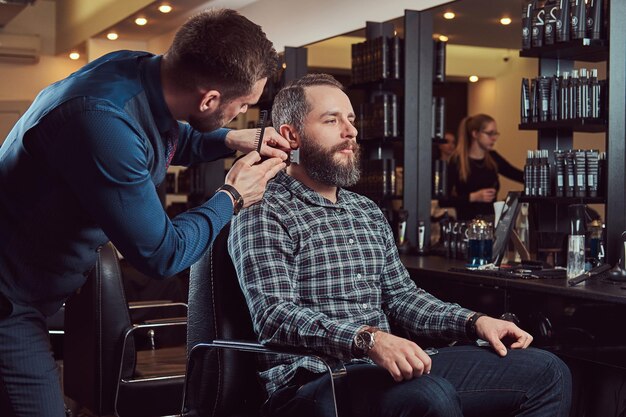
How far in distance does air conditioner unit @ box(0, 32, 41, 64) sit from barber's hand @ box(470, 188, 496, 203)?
7.13m

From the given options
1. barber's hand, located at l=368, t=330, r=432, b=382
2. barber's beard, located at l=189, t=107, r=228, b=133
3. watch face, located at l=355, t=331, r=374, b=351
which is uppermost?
barber's beard, located at l=189, t=107, r=228, b=133

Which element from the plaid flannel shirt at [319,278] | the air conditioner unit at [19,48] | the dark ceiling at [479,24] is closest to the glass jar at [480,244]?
the plaid flannel shirt at [319,278]

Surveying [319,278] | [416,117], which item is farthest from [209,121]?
[416,117]

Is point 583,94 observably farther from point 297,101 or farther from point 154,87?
point 154,87

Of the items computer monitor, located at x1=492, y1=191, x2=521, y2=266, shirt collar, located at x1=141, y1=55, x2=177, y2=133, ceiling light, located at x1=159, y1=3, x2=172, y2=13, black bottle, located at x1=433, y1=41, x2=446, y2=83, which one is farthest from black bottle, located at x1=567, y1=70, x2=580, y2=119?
ceiling light, located at x1=159, y1=3, x2=172, y2=13

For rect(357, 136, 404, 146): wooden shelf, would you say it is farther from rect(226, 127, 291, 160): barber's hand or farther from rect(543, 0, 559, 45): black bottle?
rect(226, 127, 291, 160): barber's hand

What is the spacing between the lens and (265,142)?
6.91 feet

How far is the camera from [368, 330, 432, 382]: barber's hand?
2.00 m

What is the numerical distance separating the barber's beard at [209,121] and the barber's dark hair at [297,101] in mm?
→ 924

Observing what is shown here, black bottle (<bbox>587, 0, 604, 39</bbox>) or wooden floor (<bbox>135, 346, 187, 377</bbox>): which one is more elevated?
black bottle (<bbox>587, 0, 604, 39</bbox>)

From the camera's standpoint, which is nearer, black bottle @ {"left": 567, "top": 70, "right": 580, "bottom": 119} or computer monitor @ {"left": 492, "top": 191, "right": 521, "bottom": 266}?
computer monitor @ {"left": 492, "top": 191, "right": 521, "bottom": 266}

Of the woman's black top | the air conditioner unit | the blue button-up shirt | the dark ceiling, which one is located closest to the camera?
the blue button-up shirt

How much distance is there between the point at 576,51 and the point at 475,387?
212 cm

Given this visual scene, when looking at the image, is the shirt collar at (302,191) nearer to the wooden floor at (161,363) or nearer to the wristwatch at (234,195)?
the wristwatch at (234,195)
